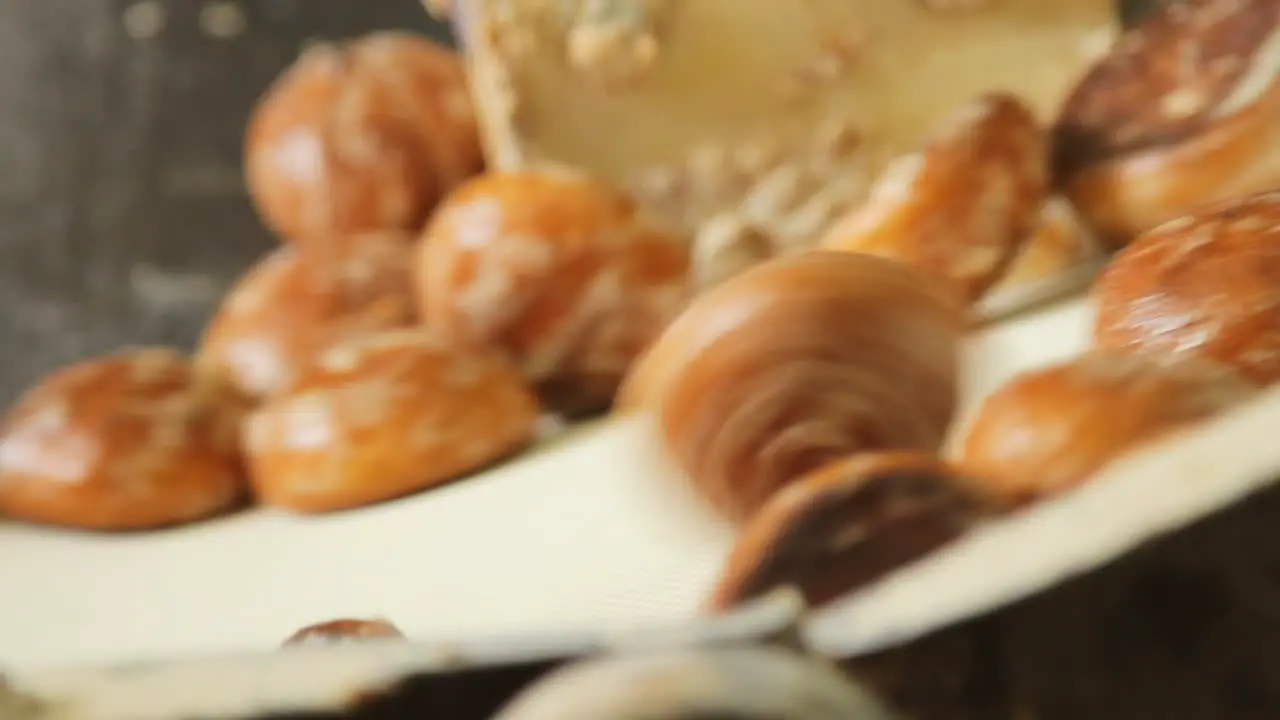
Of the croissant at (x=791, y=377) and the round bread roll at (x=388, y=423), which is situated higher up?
the round bread roll at (x=388, y=423)

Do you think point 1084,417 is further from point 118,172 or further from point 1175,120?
point 118,172

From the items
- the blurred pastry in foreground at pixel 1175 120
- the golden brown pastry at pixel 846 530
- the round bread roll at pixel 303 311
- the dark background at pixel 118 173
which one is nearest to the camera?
the golden brown pastry at pixel 846 530

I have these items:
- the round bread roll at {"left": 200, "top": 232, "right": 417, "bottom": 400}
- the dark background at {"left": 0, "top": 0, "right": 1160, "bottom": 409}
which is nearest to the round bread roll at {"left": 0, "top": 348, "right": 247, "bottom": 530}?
the round bread roll at {"left": 200, "top": 232, "right": 417, "bottom": 400}

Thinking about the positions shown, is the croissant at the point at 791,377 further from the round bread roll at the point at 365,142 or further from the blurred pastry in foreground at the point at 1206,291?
the round bread roll at the point at 365,142

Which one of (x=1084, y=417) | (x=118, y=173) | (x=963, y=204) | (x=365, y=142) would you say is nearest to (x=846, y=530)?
(x=1084, y=417)

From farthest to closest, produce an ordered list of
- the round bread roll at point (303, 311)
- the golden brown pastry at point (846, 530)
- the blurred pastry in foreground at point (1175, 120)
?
the round bread roll at point (303, 311)
the blurred pastry in foreground at point (1175, 120)
the golden brown pastry at point (846, 530)

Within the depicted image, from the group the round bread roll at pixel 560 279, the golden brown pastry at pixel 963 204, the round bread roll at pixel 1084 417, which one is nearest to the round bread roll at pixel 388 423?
the round bread roll at pixel 560 279

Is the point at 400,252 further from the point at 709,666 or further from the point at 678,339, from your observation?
the point at 709,666
